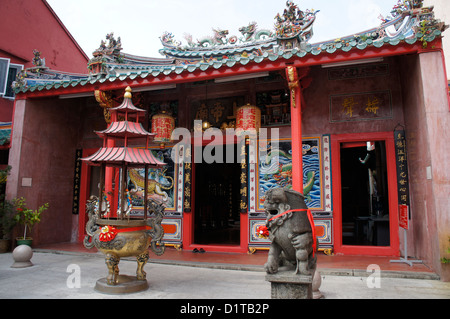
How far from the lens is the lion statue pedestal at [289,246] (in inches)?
118

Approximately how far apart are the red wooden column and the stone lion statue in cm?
225

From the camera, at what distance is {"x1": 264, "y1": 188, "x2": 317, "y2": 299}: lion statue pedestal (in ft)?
9.86

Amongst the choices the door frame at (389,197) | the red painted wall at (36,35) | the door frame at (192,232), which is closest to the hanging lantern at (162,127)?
the door frame at (192,232)

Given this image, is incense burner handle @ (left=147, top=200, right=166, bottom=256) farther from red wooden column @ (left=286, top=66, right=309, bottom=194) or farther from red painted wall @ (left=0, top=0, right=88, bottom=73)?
red painted wall @ (left=0, top=0, right=88, bottom=73)

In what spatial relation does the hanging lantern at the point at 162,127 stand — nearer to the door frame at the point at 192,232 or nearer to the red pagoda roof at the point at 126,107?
the door frame at the point at 192,232

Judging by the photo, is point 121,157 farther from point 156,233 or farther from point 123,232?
point 156,233

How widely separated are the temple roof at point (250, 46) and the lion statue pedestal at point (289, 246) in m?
3.20

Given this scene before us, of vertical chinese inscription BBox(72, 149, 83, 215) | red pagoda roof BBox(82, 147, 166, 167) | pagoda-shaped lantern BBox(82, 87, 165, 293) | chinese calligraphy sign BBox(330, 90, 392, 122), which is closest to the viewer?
pagoda-shaped lantern BBox(82, 87, 165, 293)

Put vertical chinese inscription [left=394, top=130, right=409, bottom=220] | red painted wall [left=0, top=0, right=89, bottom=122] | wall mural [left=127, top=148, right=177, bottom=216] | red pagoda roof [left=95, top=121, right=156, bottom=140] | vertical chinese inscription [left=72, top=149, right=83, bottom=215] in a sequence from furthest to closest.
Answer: red painted wall [left=0, top=0, right=89, bottom=122] < vertical chinese inscription [left=72, top=149, right=83, bottom=215] < wall mural [left=127, top=148, right=177, bottom=216] < vertical chinese inscription [left=394, top=130, right=409, bottom=220] < red pagoda roof [left=95, top=121, right=156, bottom=140]

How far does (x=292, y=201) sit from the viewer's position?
10.5ft

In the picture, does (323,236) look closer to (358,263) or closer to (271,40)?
(358,263)

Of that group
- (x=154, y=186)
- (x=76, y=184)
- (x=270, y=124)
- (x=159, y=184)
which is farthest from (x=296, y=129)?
(x=76, y=184)

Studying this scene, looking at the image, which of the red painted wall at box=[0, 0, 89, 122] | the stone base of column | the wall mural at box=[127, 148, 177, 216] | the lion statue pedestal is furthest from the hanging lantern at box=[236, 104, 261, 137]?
the red painted wall at box=[0, 0, 89, 122]

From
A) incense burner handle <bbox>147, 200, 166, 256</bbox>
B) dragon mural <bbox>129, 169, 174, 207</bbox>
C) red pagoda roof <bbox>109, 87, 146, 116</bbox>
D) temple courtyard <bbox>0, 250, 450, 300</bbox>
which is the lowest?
temple courtyard <bbox>0, 250, 450, 300</bbox>
